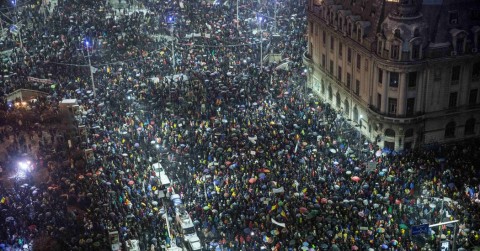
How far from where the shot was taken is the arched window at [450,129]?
76.2 metres

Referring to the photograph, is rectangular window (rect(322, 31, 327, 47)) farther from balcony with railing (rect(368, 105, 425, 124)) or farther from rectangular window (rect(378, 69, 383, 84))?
balcony with railing (rect(368, 105, 425, 124))

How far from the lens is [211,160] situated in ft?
231

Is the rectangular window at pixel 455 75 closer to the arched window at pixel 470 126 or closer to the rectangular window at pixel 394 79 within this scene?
the arched window at pixel 470 126

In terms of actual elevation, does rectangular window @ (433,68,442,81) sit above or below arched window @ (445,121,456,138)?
above

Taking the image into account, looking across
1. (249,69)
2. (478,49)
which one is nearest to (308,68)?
(249,69)

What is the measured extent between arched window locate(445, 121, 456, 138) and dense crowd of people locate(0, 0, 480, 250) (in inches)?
85.2

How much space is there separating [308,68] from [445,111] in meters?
24.5

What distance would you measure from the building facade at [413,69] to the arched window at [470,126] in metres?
0.12

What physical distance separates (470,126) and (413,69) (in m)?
11.7

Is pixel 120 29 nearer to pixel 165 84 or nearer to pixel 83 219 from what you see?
pixel 165 84

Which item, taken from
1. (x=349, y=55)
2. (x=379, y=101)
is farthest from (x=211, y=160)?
(x=349, y=55)

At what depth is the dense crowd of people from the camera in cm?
5847

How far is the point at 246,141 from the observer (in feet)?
242

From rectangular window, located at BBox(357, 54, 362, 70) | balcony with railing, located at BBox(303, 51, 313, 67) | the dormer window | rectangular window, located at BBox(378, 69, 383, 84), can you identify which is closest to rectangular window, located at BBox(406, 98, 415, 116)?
rectangular window, located at BBox(378, 69, 383, 84)
